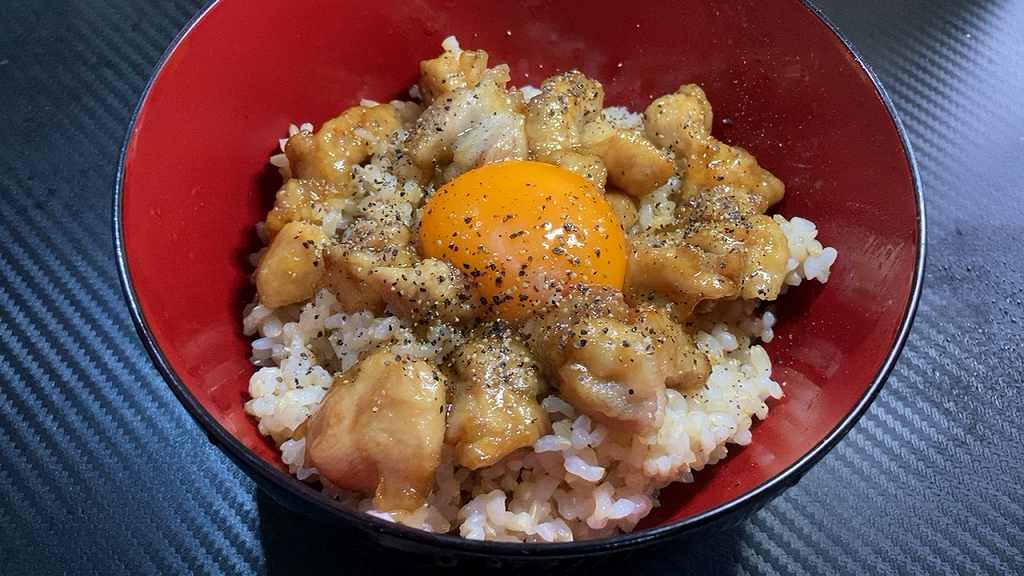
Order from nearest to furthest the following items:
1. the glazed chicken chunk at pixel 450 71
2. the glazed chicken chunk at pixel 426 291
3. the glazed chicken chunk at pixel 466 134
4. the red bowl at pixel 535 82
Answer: the red bowl at pixel 535 82 → the glazed chicken chunk at pixel 426 291 → the glazed chicken chunk at pixel 466 134 → the glazed chicken chunk at pixel 450 71

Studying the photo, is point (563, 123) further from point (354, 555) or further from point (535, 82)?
point (354, 555)

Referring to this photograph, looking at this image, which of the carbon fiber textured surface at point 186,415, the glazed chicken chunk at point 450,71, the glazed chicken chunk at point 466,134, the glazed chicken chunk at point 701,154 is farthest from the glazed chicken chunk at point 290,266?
the glazed chicken chunk at point 701,154

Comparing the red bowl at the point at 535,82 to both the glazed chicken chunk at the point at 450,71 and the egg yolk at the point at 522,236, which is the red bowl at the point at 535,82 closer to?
the glazed chicken chunk at the point at 450,71

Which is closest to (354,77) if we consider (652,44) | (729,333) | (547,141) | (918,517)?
(547,141)

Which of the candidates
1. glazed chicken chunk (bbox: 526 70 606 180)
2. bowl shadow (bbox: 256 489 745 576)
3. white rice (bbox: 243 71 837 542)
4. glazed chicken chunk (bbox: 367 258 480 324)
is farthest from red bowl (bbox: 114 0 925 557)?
glazed chicken chunk (bbox: 367 258 480 324)

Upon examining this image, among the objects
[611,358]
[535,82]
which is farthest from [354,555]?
[535,82]
